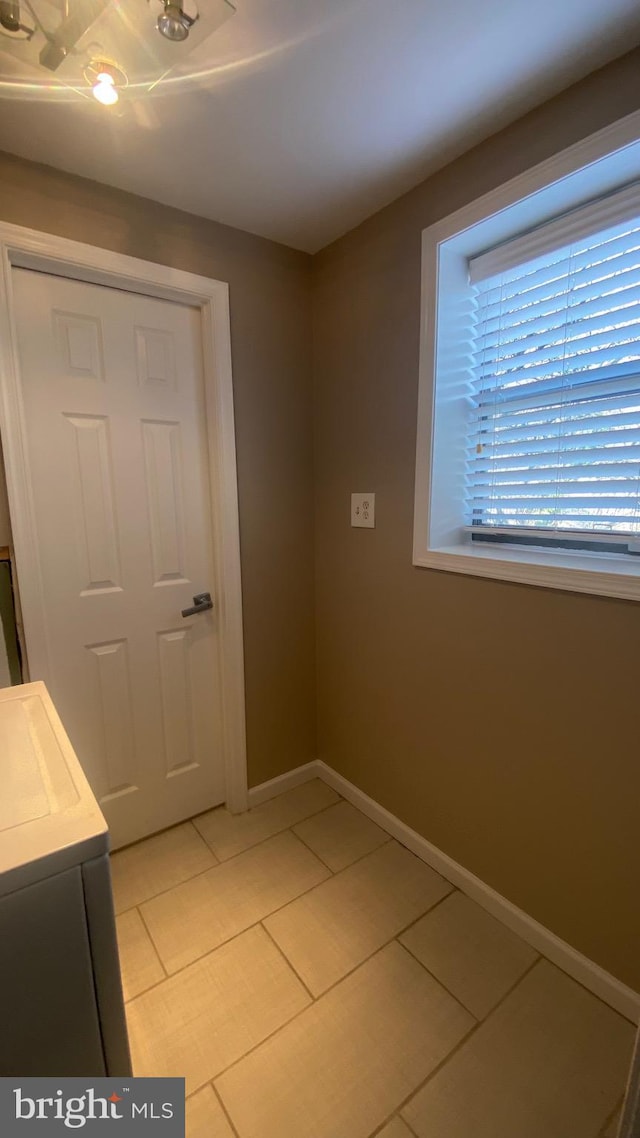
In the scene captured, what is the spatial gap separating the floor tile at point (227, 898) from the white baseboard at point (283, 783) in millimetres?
239

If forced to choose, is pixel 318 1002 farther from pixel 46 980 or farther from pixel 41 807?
pixel 41 807

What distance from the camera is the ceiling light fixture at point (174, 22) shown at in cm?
83

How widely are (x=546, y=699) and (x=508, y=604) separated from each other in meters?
0.28

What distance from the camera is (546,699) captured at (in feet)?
4.18

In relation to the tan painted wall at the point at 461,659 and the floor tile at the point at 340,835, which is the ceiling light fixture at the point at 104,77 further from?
the floor tile at the point at 340,835

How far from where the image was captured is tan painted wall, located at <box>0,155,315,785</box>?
1.44 metres

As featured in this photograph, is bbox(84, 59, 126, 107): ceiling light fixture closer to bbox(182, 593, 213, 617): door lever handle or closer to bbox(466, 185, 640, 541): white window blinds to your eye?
bbox(466, 185, 640, 541): white window blinds

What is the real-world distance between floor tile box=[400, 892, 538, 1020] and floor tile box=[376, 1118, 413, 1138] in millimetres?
306

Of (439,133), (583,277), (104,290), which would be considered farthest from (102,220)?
(583,277)

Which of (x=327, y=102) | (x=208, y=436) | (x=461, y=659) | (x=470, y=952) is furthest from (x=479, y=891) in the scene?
(x=327, y=102)

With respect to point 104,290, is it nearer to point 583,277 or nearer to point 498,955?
point 583,277

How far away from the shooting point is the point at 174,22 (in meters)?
0.86

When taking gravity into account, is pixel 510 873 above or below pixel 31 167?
below

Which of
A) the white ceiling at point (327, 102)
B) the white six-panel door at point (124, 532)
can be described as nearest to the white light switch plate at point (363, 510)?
the white six-panel door at point (124, 532)
